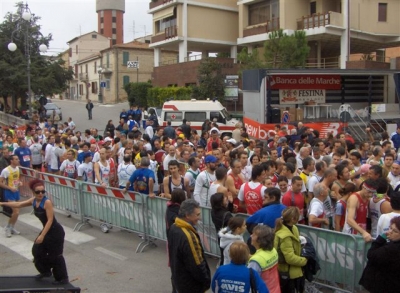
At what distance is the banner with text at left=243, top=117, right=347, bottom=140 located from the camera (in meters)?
19.6

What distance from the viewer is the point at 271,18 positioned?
3869 centimetres

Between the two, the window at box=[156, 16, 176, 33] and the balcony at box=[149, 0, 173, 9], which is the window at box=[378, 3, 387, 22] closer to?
the window at box=[156, 16, 176, 33]

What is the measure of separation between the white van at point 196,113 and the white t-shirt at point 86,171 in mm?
10719

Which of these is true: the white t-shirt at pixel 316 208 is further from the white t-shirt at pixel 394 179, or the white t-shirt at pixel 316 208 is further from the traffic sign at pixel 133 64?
the traffic sign at pixel 133 64

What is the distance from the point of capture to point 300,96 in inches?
990

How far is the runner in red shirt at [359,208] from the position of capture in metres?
5.96

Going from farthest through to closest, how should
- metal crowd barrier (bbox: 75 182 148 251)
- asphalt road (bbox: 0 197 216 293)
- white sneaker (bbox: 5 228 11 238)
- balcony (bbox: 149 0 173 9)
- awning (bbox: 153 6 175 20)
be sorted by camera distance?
balcony (bbox: 149 0 173 9) < awning (bbox: 153 6 175 20) < white sneaker (bbox: 5 228 11 238) < metal crowd barrier (bbox: 75 182 148 251) < asphalt road (bbox: 0 197 216 293)

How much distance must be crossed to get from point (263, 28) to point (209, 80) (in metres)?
7.20

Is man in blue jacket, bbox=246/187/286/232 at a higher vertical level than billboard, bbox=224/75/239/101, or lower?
lower

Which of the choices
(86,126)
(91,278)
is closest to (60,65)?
(86,126)

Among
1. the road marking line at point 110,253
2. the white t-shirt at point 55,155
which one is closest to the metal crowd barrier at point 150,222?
the road marking line at point 110,253

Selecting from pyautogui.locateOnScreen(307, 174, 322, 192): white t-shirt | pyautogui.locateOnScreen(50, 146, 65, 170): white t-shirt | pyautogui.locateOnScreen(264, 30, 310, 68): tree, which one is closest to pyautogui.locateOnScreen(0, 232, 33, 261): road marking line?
pyautogui.locateOnScreen(50, 146, 65, 170): white t-shirt

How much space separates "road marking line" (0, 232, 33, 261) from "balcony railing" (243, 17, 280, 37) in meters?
31.0

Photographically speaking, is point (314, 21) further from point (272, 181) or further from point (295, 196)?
point (295, 196)
